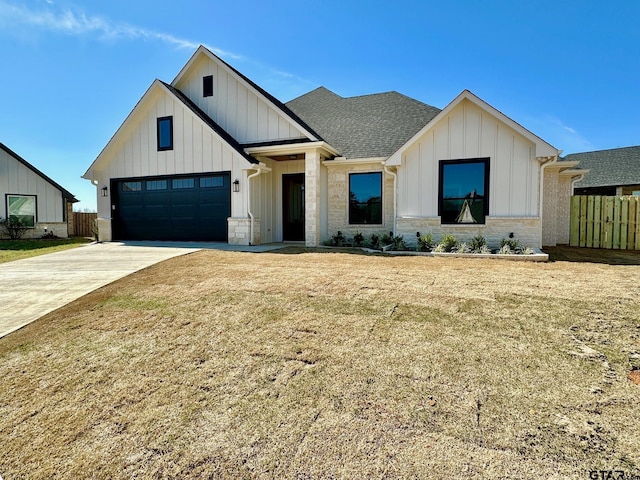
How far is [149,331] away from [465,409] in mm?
3373

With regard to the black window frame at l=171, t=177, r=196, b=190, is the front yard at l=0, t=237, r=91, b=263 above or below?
below

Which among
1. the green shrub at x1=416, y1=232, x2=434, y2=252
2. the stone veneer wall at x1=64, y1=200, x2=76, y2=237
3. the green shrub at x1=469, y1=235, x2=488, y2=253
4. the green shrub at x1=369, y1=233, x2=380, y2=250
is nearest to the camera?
the green shrub at x1=469, y1=235, x2=488, y2=253

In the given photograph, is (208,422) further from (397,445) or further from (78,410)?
(397,445)

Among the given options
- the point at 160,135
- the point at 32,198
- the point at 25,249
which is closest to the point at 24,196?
the point at 32,198

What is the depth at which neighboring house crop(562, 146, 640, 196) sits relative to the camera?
64.5 feet

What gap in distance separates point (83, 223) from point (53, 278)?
1687 cm

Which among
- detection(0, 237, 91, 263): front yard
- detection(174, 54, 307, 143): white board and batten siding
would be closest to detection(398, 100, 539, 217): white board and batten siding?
detection(174, 54, 307, 143): white board and batten siding

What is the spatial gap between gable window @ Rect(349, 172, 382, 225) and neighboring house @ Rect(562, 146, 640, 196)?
1467cm

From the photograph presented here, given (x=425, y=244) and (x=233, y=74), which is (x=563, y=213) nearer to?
(x=425, y=244)

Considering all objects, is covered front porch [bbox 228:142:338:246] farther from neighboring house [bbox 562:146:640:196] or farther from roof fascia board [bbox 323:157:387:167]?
neighboring house [bbox 562:146:640:196]

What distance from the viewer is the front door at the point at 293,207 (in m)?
13.6

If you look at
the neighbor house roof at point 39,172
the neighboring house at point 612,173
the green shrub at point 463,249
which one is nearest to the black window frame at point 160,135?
the green shrub at point 463,249

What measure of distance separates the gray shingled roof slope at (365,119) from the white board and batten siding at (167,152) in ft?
14.0

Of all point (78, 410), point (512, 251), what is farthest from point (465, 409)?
point (512, 251)
